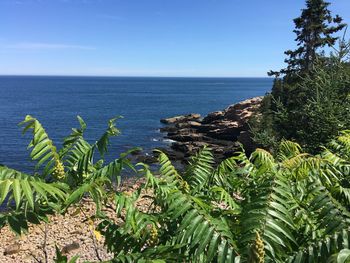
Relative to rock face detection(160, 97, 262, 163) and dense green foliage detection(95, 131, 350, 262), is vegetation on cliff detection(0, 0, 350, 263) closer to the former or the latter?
dense green foliage detection(95, 131, 350, 262)

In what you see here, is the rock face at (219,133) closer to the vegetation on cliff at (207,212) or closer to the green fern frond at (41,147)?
the vegetation on cliff at (207,212)

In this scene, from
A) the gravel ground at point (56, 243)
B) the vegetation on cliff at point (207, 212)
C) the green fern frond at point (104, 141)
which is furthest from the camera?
the gravel ground at point (56, 243)

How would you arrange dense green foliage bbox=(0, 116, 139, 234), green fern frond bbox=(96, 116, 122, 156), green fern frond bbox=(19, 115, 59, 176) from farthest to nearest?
green fern frond bbox=(96, 116, 122, 156), green fern frond bbox=(19, 115, 59, 176), dense green foliage bbox=(0, 116, 139, 234)

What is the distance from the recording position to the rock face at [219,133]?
43469 mm

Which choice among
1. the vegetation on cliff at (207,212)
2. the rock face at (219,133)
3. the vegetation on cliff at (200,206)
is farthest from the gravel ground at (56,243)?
the rock face at (219,133)

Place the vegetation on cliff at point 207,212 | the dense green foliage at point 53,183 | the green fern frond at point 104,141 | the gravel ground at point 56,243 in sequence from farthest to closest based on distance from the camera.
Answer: the gravel ground at point 56,243, the green fern frond at point 104,141, the vegetation on cliff at point 207,212, the dense green foliage at point 53,183

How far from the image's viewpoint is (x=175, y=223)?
367 cm

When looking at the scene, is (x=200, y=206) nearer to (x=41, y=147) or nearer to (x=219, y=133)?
(x=41, y=147)

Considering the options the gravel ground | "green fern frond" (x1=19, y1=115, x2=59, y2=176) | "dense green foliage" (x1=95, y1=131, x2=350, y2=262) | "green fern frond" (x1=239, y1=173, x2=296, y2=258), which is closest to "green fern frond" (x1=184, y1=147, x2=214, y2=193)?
"dense green foliage" (x1=95, y1=131, x2=350, y2=262)

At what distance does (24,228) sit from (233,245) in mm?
1890

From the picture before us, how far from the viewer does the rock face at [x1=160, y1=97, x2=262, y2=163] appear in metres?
43.5

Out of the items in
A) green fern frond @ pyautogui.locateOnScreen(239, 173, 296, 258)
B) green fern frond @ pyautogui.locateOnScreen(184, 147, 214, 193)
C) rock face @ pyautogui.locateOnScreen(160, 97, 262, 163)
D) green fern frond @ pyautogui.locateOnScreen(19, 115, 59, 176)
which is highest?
green fern frond @ pyautogui.locateOnScreen(19, 115, 59, 176)

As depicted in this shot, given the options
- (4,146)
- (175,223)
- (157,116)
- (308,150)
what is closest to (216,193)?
(175,223)

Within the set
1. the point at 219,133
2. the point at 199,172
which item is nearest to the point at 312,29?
the point at 219,133
